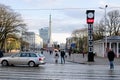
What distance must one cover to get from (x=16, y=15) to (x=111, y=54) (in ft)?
260

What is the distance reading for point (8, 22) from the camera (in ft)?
348

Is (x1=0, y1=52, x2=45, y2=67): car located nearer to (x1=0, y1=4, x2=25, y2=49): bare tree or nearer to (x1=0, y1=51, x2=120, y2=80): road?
(x1=0, y1=51, x2=120, y2=80): road

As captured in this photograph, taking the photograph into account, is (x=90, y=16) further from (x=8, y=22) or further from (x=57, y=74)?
(x=8, y=22)

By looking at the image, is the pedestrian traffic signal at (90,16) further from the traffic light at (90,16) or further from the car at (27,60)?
the car at (27,60)

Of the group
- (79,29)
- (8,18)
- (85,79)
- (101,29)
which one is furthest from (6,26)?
(85,79)

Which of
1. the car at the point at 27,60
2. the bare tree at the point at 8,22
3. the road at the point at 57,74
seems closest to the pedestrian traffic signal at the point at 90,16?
the car at the point at 27,60

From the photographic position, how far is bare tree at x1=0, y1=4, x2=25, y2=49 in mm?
104438

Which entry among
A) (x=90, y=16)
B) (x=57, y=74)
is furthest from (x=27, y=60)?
(x=90, y=16)

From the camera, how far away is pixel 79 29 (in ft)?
554

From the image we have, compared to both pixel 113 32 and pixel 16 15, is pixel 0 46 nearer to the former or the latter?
pixel 16 15

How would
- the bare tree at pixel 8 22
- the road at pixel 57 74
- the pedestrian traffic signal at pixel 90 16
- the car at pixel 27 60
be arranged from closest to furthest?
1. the road at pixel 57 74
2. the car at pixel 27 60
3. the pedestrian traffic signal at pixel 90 16
4. the bare tree at pixel 8 22

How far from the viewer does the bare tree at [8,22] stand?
104 m

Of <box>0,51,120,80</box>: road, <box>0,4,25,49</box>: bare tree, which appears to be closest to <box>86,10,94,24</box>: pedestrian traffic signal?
<box>0,51,120,80</box>: road

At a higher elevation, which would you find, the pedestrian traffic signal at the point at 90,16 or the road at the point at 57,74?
the pedestrian traffic signal at the point at 90,16
